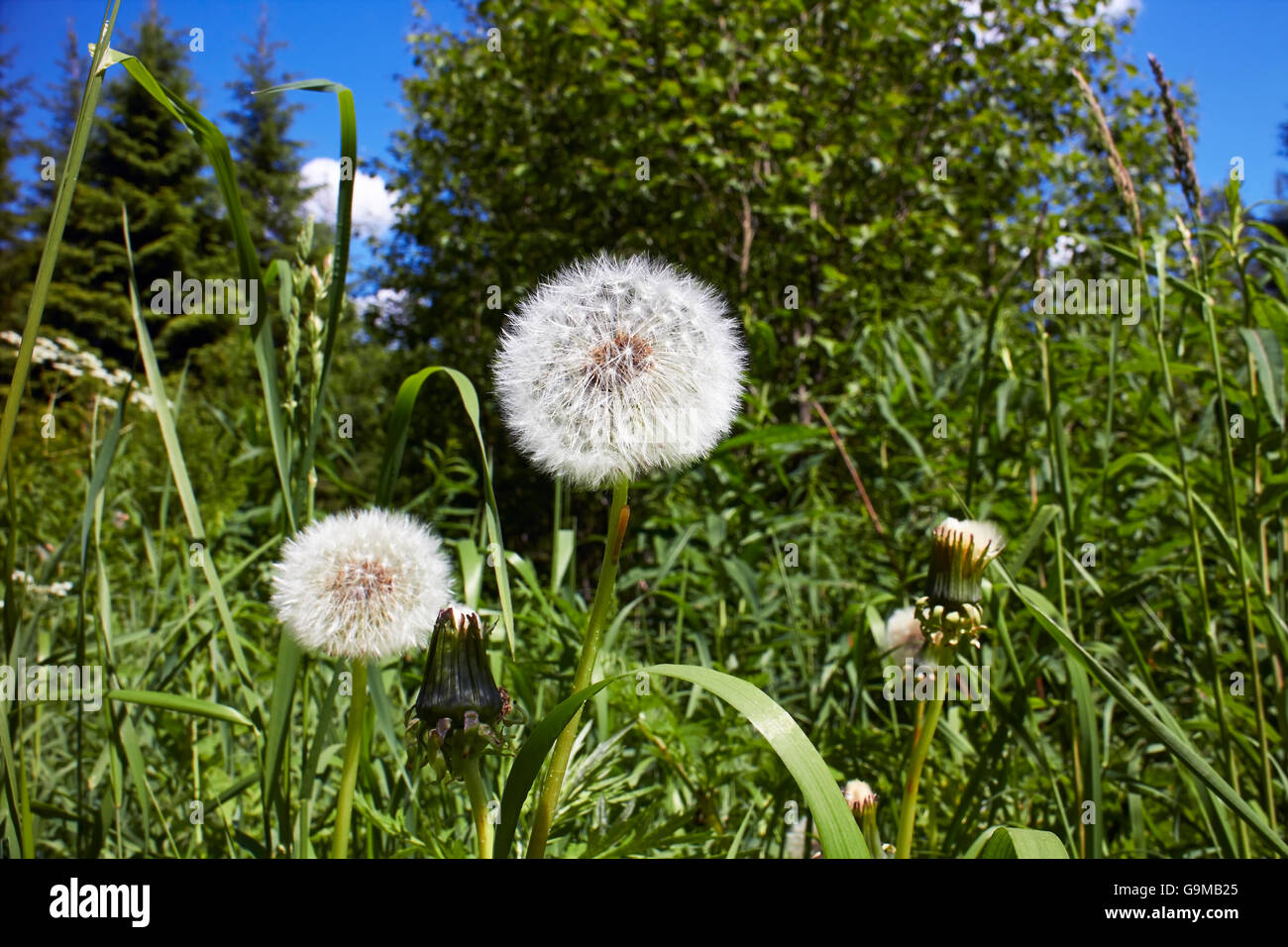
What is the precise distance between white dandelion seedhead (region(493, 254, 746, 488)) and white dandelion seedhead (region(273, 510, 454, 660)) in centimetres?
26

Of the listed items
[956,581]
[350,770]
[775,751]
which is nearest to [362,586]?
[350,770]

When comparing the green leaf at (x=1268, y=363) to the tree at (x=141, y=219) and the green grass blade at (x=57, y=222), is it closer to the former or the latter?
the green grass blade at (x=57, y=222)

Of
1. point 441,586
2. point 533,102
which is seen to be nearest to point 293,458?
point 441,586

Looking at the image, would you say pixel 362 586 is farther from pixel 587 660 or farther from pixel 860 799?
pixel 860 799

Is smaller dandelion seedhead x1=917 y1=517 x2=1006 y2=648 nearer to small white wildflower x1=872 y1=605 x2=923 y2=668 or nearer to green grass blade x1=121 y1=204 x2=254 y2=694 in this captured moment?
small white wildflower x1=872 y1=605 x2=923 y2=668

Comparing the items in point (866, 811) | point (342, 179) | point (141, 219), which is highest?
point (141, 219)

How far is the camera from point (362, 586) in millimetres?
1011

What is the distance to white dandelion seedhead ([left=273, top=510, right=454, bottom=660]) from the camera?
0.97 m

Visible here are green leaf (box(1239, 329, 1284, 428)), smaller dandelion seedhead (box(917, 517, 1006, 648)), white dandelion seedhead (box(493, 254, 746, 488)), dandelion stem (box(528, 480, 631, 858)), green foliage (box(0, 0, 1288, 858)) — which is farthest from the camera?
green leaf (box(1239, 329, 1284, 428))

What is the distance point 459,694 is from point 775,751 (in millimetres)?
321

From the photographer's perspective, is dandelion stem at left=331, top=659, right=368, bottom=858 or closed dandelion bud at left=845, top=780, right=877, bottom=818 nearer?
dandelion stem at left=331, top=659, right=368, bottom=858

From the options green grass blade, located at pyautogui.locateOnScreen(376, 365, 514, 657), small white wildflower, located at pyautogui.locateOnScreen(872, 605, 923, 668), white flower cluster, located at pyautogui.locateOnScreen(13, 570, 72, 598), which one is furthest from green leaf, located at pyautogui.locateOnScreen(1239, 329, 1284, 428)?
white flower cluster, located at pyautogui.locateOnScreen(13, 570, 72, 598)

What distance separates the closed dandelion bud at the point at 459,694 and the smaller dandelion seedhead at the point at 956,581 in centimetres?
53
